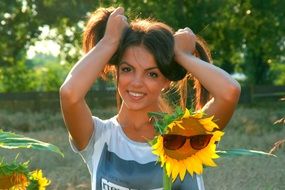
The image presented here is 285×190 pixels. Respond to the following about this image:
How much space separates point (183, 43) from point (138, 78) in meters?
0.25

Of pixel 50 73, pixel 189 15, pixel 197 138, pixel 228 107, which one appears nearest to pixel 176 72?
pixel 228 107

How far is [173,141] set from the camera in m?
1.42

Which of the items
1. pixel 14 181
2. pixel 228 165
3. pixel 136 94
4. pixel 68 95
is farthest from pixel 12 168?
pixel 228 165

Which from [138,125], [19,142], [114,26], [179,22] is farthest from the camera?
[179,22]

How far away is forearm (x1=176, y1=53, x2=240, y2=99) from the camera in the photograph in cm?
228

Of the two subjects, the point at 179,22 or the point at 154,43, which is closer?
the point at 154,43

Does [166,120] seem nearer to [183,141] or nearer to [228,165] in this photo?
[183,141]

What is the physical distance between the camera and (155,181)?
7.09ft

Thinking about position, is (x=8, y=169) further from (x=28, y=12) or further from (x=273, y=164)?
(x=28, y=12)

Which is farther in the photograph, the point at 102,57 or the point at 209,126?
the point at 102,57

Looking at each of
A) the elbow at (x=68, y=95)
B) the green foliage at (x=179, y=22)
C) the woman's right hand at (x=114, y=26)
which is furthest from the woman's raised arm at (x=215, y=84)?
the green foliage at (x=179, y=22)

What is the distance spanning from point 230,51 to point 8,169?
22.8 metres

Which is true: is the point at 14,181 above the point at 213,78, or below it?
below

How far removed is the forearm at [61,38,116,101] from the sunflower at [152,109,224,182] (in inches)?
32.7
